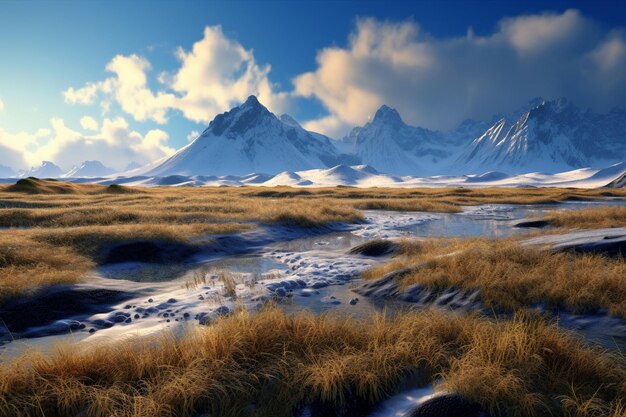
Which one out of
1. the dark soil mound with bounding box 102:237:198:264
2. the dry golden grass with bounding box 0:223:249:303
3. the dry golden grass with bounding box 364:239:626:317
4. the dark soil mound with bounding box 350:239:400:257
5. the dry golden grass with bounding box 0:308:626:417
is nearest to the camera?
the dry golden grass with bounding box 0:308:626:417

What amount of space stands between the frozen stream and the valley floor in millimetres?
83

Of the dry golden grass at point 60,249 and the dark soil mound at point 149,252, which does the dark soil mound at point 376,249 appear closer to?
the dark soil mound at point 149,252

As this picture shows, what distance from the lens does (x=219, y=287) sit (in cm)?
1328

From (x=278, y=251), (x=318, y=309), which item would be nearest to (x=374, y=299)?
(x=318, y=309)

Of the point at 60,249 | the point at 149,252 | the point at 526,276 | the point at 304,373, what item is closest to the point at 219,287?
the point at 149,252

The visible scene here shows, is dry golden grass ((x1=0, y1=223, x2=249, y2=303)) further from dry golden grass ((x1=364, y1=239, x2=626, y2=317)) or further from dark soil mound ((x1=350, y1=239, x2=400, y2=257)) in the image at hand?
dry golden grass ((x1=364, y1=239, x2=626, y2=317))

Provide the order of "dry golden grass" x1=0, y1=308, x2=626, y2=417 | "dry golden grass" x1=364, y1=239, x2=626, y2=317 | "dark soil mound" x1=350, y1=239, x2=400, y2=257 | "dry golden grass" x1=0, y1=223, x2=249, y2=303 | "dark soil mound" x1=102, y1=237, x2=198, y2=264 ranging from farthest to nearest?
1. "dark soil mound" x1=350, y1=239, x2=400, y2=257
2. "dark soil mound" x1=102, y1=237, x2=198, y2=264
3. "dry golden grass" x1=0, y1=223, x2=249, y2=303
4. "dry golden grass" x1=364, y1=239, x2=626, y2=317
5. "dry golden grass" x1=0, y1=308, x2=626, y2=417

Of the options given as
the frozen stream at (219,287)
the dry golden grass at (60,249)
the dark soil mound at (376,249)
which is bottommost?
the frozen stream at (219,287)

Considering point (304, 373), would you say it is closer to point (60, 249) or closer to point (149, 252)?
point (149, 252)

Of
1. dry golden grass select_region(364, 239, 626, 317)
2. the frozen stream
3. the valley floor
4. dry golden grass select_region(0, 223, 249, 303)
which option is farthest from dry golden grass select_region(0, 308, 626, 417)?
dry golden grass select_region(0, 223, 249, 303)

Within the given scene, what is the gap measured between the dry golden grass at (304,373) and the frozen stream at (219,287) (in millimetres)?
1744

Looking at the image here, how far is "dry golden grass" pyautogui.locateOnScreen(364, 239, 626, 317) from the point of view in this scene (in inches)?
394

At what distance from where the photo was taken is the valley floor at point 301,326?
17.6ft

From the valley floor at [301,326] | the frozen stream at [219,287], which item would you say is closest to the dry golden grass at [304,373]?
the valley floor at [301,326]
